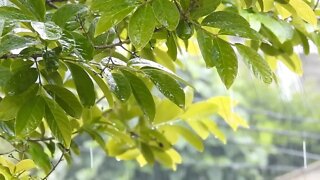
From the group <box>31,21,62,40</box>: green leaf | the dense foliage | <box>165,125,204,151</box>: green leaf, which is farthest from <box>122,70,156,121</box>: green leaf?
<box>165,125,204,151</box>: green leaf

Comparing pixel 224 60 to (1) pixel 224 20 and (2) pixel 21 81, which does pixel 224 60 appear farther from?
(2) pixel 21 81

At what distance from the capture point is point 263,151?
2328 mm

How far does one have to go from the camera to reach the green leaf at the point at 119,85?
429mm

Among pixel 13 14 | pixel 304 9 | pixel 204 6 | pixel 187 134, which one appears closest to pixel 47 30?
pixel 13 14

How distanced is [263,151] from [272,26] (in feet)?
6.05

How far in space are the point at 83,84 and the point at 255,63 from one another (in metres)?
0.14

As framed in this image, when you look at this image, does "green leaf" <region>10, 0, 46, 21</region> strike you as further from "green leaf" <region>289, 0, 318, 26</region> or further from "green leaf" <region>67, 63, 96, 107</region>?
"green leaf" <region>289, 0, 318, 26</region>

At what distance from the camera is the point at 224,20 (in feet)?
1.40

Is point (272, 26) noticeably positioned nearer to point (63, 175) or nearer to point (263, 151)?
point (63, 175)

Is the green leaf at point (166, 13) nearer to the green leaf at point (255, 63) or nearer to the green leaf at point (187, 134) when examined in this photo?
the green leaf at point (255, 63)

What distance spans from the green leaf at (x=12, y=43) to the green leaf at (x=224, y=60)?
0.14 m

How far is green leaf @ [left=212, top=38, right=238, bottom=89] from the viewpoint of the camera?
0.43 metres

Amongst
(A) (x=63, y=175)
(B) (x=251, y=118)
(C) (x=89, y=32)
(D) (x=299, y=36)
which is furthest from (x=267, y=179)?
(C) (x=89, y=32)

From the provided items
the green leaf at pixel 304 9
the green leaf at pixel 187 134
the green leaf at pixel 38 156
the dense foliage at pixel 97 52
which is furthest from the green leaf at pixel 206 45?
the green leaf at pixel 187 134
